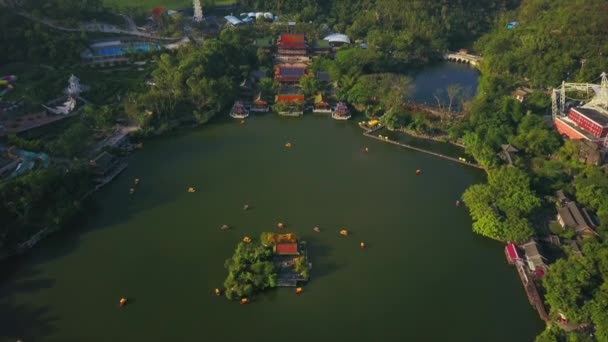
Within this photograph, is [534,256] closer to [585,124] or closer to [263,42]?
[585,124]

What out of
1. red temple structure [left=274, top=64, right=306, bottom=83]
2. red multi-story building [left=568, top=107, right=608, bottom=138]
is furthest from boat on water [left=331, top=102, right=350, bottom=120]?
red multi-story building [left=568, top=107, right=608, bottom=138]

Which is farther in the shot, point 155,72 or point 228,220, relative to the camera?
point 155,72

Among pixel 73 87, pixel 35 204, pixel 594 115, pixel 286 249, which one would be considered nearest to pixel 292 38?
pixel 73 87

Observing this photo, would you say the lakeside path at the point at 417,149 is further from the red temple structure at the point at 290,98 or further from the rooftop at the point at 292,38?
the rooftop at the point at 292,38

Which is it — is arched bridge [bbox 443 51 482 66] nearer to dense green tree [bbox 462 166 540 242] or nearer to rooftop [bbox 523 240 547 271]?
dense green tree [bbox 462 166 540 242]

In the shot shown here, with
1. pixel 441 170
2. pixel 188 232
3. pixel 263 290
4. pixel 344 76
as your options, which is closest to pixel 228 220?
pixel 188 232

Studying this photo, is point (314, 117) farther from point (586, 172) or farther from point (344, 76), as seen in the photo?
point (586, 172)
